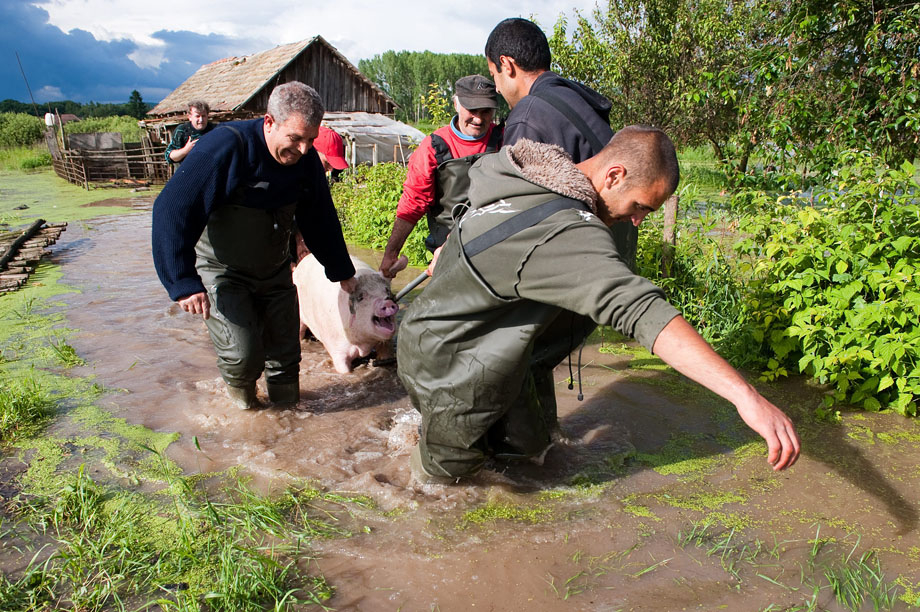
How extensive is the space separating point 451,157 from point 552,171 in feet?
7.13

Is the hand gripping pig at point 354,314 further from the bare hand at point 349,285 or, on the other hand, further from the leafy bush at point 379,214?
the leafy bush at point 379,214

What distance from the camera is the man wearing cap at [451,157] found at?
14.2 ft

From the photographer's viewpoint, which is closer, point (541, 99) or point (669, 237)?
point (541, 99)

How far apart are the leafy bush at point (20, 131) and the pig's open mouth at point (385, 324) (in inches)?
1452

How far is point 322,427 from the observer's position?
13.8ft

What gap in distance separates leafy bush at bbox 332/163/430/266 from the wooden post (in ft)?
12.4

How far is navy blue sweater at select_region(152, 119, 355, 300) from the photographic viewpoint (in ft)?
11.2

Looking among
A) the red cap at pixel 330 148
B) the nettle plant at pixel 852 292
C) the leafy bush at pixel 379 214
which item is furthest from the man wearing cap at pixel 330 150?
the nettle plant at pixel 852 292

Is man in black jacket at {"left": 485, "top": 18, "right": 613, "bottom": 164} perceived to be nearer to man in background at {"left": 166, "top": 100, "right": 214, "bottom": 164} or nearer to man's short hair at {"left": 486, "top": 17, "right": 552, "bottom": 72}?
man's short hair at {"left": 486, "top": 17, "right": 552, "bottom": 72}

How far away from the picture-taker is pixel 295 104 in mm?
3395

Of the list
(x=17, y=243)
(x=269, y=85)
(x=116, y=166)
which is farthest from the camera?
(x=269, y=85)

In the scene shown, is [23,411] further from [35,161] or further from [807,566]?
[35,161]

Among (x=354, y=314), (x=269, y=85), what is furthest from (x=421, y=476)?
(x=269, y=85)

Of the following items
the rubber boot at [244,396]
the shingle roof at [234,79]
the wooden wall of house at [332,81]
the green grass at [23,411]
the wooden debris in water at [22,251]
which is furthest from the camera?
the wooden wall of house at [332,81]
